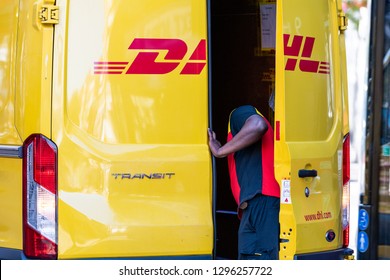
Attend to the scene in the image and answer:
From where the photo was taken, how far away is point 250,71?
22.0 ft

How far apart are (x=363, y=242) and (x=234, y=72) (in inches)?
86.6

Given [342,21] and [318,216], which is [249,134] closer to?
[318,216]

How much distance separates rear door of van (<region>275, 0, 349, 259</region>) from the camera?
5.00 m

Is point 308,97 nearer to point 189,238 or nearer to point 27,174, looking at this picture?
point 189,238

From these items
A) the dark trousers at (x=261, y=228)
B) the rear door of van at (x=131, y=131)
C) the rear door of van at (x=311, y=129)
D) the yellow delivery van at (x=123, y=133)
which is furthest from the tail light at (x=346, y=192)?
the rear door of van at (x=131, y=131)

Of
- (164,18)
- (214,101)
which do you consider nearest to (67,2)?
(164,18)

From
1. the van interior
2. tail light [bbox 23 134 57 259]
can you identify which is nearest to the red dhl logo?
tail light [bbox 23 134 57 259]

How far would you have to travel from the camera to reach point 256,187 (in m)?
5.45

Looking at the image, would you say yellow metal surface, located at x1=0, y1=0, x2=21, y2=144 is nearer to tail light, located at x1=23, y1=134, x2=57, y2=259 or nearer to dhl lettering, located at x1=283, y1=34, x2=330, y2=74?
tail light, located at x1=23, y1=134, x2=57, y2=259

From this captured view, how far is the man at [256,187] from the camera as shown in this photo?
538 centimetres

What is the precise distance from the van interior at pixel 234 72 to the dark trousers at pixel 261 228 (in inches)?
43.1

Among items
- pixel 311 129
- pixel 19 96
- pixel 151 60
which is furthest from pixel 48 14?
pixel 311 129

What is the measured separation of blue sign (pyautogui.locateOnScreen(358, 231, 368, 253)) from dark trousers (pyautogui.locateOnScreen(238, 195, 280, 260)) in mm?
543

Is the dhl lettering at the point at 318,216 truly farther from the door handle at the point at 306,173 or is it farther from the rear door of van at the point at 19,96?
the rear door of van at the point at 19,96
